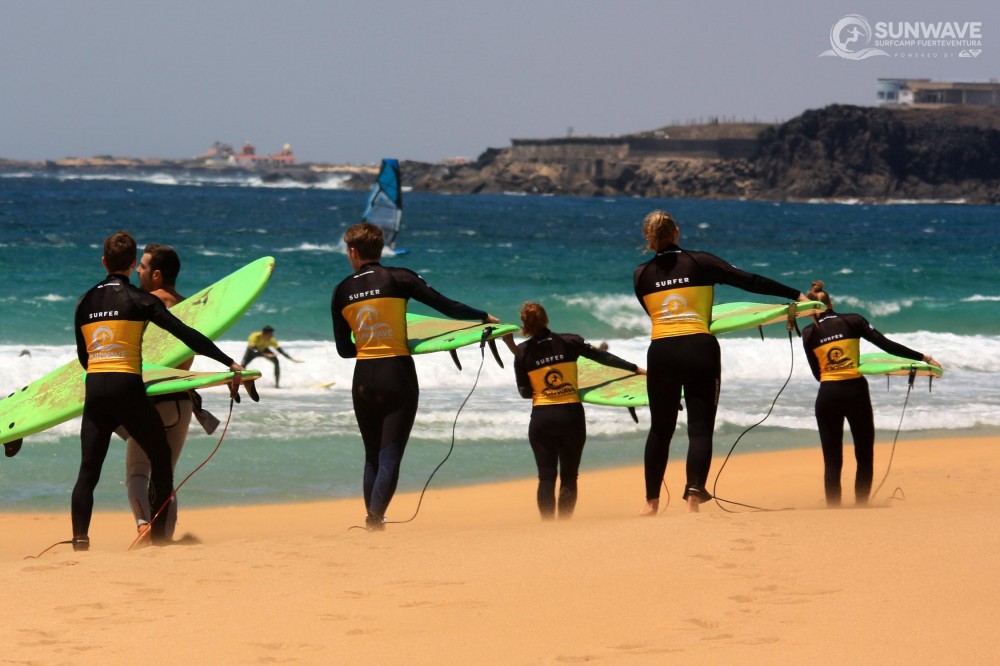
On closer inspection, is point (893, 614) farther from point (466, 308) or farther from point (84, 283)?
point (84, 283)

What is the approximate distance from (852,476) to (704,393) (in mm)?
3654

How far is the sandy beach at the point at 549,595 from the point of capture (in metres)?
3.65

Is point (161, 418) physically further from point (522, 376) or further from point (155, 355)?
point (522, 376)

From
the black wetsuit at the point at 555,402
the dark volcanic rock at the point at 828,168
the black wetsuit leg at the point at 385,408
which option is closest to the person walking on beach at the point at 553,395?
the black wetsuit at the point at 555,402

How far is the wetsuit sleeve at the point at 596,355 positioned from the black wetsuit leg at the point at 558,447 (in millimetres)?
287

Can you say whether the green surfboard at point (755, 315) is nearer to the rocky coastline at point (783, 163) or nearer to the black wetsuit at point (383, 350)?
the black wetsuit at point (383, 350)

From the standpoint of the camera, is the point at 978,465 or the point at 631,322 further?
the point at 631,322

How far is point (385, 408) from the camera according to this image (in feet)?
17.2

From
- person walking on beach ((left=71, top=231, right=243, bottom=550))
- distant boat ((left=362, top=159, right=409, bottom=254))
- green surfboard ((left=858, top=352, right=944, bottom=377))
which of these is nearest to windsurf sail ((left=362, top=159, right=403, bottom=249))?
distant boat ((left=362, top=159, right=409, bottom=254))

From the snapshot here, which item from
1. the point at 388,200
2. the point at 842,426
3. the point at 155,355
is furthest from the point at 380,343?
the point at 388,200

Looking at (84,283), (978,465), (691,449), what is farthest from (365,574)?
(84,283)

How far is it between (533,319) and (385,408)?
1.16m

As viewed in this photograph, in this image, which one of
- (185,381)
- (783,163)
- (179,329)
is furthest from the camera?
(783,163)

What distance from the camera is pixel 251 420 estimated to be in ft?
36.6
